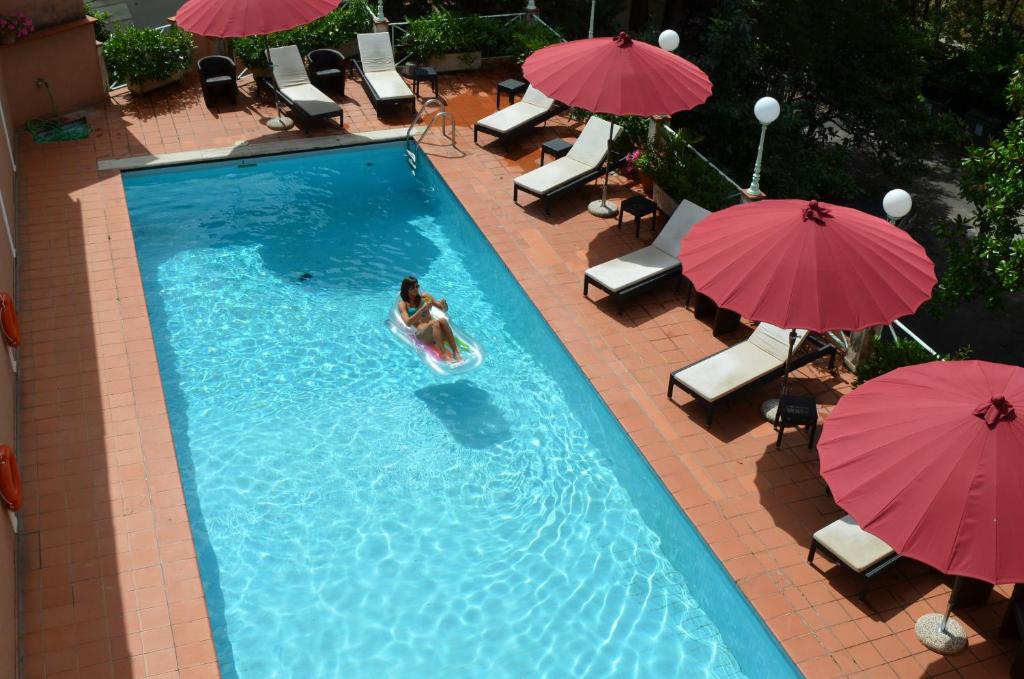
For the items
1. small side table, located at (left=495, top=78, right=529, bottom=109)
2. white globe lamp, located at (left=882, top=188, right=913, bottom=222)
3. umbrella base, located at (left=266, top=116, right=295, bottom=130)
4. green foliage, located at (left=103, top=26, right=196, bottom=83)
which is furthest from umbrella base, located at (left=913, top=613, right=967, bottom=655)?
green foliage, located at (left=103, top=26, right=196, bottom=83)

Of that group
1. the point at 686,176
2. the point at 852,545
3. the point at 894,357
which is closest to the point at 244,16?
the point at 686,176

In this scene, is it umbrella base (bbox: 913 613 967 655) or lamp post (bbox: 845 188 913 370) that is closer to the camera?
umbrella base (bbox: 913 613 967 655)

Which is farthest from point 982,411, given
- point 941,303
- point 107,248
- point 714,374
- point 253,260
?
point 107,248

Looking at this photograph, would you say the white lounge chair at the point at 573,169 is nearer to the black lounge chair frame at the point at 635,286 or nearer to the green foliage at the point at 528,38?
the black lounge chair frame at the point at 635,286

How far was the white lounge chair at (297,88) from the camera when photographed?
17.4 m

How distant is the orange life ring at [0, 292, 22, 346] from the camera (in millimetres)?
10586

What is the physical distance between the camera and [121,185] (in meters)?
15.7

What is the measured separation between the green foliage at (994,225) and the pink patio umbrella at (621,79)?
3.85 meters

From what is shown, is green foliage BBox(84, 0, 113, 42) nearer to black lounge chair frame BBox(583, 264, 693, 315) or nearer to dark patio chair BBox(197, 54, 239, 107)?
dark patio chair BBox(197, 54, 239, 107)

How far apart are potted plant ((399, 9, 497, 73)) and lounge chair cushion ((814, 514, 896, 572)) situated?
44.6ft

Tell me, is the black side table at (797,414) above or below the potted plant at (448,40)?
below

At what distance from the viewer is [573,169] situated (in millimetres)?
15523

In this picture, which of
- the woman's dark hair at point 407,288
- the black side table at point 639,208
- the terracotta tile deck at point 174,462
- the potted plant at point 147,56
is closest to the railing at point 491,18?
the potted plant at point 147,56

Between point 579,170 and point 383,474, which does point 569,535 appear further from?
point 579,170
